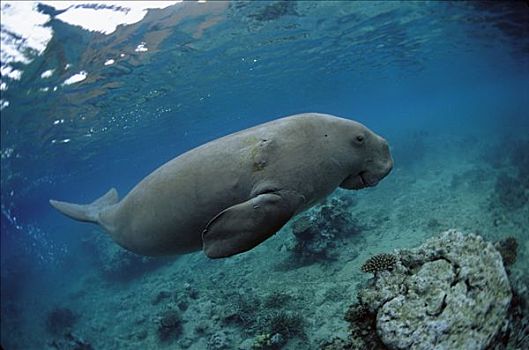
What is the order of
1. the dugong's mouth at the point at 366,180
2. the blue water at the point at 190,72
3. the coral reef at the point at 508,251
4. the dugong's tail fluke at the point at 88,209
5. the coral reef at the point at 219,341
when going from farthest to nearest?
the blue water at the point at 190,72 → the coral reef at the point at 219,341 → the dugong's tail fluke at the point at 88,209 → the coral reef at the point at 508,251 → the dugong's mouth at the point at 366,180

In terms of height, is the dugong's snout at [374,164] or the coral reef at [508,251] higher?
the dugong's snout at [374,164]

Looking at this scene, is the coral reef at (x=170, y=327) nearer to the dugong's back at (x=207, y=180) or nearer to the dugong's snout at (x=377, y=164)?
the dugong's back at (x=207, y=180)

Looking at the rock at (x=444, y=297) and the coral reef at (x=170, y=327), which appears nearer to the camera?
the rock at (x=444, y=297)

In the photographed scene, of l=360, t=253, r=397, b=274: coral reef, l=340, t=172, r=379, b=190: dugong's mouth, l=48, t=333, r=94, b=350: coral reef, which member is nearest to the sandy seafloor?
l=48, t=333, r=94, b=350: coral reef

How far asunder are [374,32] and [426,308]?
20.1 m

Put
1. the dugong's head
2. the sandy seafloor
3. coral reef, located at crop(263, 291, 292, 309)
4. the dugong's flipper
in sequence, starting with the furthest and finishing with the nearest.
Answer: coral reef, located at crop(263, 291, 292, 309) < the sandy seafloor < the dugong's head < the dugong's flipper

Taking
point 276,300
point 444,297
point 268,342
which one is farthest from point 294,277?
point 444,297

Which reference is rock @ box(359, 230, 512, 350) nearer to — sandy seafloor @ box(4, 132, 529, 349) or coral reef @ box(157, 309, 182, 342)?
sandy seafloor @ box(4, 132, 529, 349)

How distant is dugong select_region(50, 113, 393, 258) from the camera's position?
325 centimetres

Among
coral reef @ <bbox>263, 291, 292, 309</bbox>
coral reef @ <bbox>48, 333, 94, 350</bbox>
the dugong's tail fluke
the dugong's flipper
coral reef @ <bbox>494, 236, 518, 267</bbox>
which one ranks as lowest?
coral reef @ <bbox>48, 333, 94, 350</bbox>

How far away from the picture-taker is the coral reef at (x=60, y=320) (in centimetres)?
1408

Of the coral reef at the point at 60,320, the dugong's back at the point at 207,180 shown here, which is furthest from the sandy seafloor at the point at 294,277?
the dugong's back at the point at 207,180

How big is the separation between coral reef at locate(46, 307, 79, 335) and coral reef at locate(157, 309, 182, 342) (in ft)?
22.0

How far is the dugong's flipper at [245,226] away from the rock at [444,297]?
1595 mm
